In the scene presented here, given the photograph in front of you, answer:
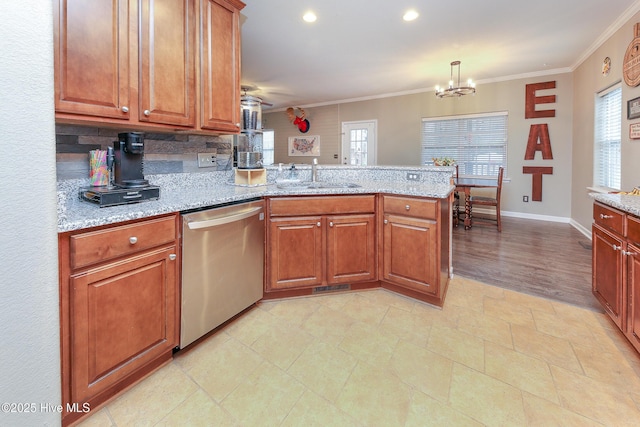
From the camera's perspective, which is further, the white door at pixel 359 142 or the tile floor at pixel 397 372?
the white door at pixel 359 142

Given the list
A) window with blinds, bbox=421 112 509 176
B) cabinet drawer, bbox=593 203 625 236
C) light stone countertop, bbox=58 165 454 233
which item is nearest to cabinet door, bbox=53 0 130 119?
light stone countertop, bbox=58 165 454 233

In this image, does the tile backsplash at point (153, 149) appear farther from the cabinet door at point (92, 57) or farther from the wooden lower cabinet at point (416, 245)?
the wooden lower cabinet at point (416, 245)

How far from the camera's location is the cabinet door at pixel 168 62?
1688 millimetres

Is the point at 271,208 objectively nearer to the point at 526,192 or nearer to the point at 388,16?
the point at 388,16

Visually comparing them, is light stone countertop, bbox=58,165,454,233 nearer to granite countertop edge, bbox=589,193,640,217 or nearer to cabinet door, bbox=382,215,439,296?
cabinet door, bbox=382,215,439,296

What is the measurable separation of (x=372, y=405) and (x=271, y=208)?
1.39 meters

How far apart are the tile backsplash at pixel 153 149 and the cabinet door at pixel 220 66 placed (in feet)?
1.25

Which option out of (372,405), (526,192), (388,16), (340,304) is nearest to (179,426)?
(372,405)

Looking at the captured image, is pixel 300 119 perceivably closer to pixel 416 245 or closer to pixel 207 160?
pixel 207 160

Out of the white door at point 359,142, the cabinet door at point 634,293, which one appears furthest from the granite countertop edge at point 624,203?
the white door at point 359,142

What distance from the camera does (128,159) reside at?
67.2 inches

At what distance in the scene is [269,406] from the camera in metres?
1.34

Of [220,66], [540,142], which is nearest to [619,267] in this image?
[220,66]

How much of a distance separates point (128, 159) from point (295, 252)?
4.06 feet
